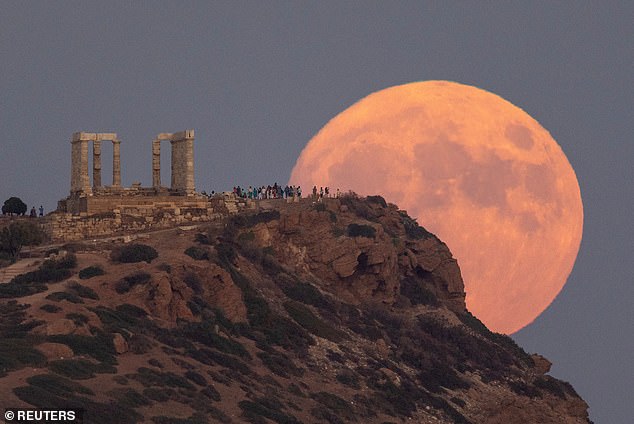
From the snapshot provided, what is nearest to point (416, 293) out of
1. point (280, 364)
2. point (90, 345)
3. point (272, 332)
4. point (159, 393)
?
point (272, 332)

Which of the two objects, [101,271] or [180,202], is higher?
[180,202]

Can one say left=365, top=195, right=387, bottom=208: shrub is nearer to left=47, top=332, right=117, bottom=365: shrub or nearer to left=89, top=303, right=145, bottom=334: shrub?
left=89, top=303, right=145, bottom=334: shrub

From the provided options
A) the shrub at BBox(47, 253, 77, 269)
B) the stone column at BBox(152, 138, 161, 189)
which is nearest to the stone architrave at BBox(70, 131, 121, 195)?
the stone column at BBox(152, 138, 161, 189)

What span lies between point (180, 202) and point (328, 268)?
479 inches

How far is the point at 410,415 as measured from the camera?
76.4 metres

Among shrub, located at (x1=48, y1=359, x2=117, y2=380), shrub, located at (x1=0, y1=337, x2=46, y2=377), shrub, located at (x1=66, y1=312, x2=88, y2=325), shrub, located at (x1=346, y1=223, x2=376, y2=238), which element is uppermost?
shrub, located at (x1=346, y1=223, x2=376, y2=238)

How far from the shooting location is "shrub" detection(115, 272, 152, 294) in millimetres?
73125

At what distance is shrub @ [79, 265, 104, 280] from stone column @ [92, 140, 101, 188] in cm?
2422

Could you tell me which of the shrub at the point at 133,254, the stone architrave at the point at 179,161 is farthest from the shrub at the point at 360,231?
the shrub at the point at 133,254

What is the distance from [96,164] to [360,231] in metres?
20.4

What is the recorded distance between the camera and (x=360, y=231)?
312ft

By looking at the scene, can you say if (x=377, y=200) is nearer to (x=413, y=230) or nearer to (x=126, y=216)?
(x=413, y=230)

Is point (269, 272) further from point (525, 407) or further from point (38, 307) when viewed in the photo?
point (38, 307)

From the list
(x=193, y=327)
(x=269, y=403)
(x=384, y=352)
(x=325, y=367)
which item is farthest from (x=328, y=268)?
(x=269, y=403)
